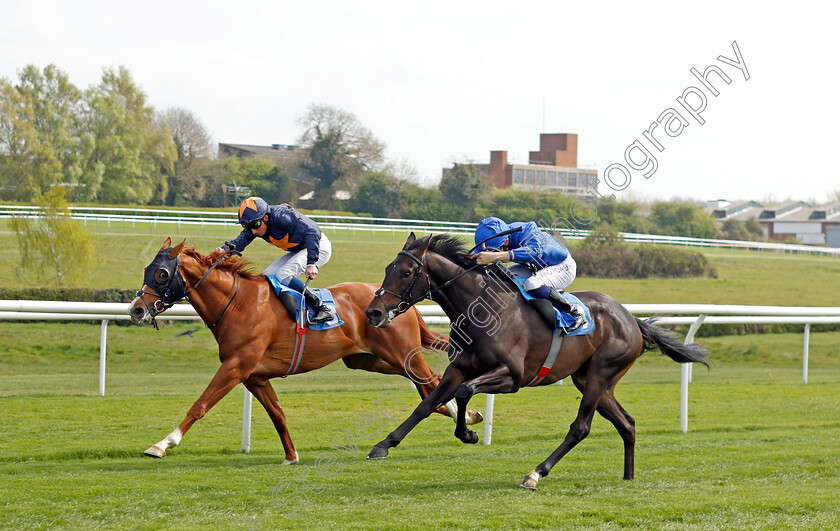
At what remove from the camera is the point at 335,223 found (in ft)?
88.7

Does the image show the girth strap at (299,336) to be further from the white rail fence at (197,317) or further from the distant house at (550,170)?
the distant house at (550,170)

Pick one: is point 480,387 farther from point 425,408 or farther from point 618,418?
point 618,418

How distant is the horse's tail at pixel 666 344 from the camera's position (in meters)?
5.59

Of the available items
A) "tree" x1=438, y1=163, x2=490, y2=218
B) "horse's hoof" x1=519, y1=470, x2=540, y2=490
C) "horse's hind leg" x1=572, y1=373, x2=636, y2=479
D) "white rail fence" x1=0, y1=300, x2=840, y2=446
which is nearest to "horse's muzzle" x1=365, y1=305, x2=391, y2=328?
"horse's hoof" x1=519, y1=470, x2=540, y2=490

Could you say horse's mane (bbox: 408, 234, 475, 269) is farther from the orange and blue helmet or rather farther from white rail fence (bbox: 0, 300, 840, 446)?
white rail fence (bbox: 0, 300, 840, 446)

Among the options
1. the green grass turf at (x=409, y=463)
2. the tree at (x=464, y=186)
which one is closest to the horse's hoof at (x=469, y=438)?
the green grass turf at (x=409, y=463)

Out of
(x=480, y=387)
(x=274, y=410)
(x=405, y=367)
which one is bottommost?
(x=274, y=410)

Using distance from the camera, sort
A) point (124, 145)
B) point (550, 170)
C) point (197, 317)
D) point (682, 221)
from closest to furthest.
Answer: point (197, 317), point (124, 145), point (682, 221), point (550, 170)

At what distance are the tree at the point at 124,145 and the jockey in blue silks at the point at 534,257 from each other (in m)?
29.8

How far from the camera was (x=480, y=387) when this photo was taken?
457 cm

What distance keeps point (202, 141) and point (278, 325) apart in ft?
113

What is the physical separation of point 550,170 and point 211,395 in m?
35.0

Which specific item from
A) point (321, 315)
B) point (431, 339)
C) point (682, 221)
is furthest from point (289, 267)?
point (682, 221)

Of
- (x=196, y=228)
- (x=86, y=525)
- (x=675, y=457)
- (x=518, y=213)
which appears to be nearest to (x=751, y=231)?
(x=518, y=213)
